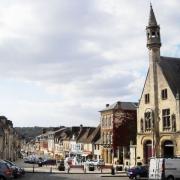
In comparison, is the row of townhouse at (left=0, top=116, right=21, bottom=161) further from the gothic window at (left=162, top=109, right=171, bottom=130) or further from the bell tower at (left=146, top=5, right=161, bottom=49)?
the bell tower at (left=146, top=5, right=161, bottom=49)

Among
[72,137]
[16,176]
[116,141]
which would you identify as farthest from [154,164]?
[72,137]

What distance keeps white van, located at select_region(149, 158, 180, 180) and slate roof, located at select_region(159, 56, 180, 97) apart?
2150 centimetres

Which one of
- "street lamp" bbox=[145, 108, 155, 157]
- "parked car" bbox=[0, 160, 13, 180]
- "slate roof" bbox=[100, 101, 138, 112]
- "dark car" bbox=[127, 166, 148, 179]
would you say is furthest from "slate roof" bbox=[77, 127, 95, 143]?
"parked car" bbox=[0, 160, 13, 180]

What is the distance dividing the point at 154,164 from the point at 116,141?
4141 cm

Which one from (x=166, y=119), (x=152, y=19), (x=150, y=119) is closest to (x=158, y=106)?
(x=166, y=119)

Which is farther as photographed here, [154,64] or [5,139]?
[5,139]

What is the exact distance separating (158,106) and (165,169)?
24.3m

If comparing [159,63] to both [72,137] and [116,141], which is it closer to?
[116,141]

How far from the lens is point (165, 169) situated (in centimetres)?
3738

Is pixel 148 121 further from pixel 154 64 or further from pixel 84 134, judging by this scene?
pixel 84 134

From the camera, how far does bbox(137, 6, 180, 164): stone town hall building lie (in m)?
57.9

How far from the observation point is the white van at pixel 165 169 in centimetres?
3728

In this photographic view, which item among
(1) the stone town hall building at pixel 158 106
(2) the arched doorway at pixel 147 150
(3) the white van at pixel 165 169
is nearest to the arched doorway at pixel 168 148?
(1) the stone town hall building at pixel 158 106

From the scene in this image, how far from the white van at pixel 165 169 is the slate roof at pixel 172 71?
846 inches
